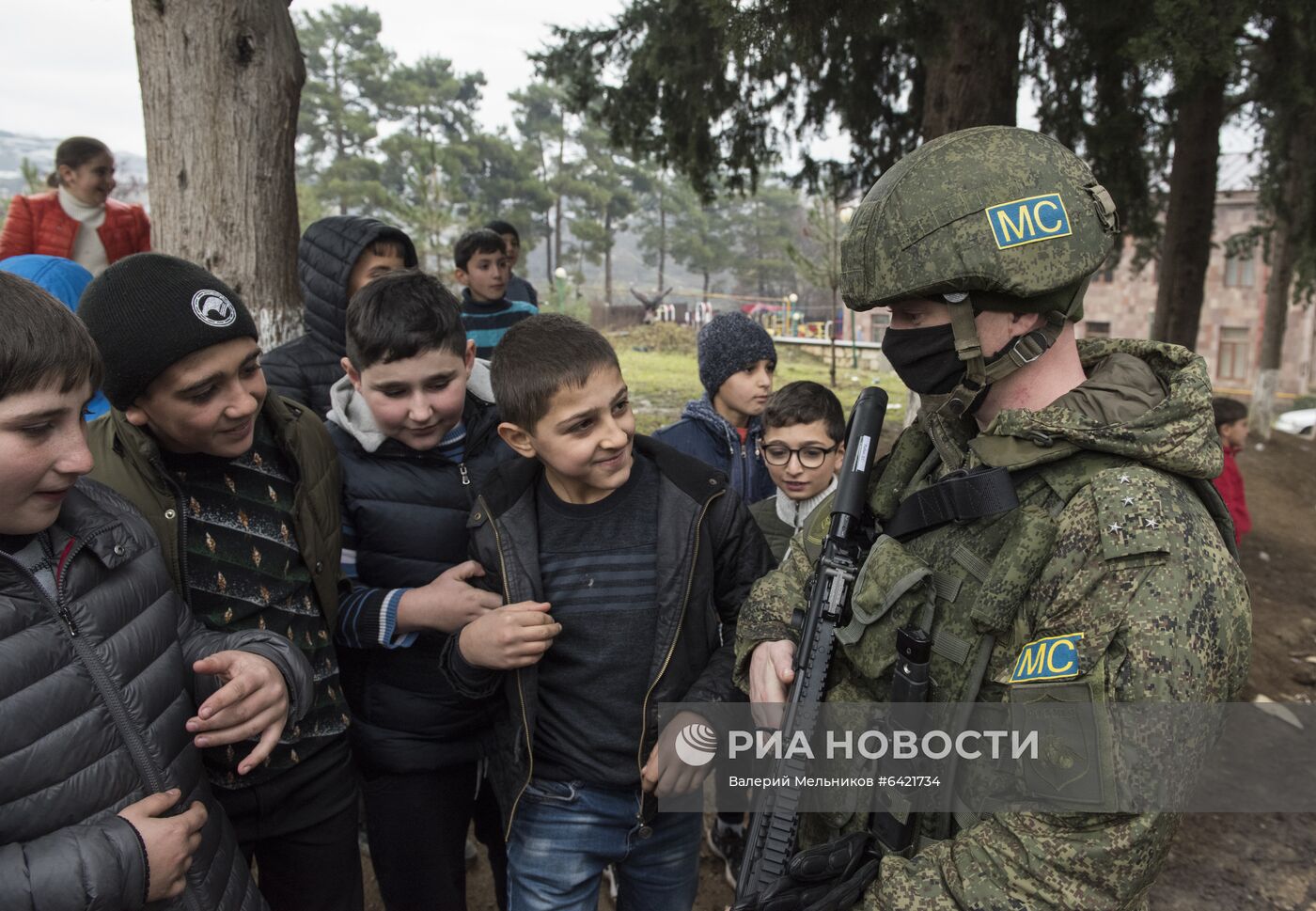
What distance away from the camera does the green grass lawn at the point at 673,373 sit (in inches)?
514

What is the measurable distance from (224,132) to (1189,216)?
25.4 feet

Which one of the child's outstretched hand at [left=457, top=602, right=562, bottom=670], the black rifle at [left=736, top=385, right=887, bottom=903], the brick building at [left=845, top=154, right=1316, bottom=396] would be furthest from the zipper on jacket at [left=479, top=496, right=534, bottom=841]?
the brick building at [left=845, top=154, right=1316, bottom=396]

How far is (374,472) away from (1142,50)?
11.3 ft

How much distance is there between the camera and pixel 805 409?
2.99 metres

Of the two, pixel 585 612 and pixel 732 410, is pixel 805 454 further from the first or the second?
pixel 585 612

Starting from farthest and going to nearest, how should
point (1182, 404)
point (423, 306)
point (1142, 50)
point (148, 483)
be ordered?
point (1142, 50) → point (423, 306) → point (148, 483) → point (1182, 404)

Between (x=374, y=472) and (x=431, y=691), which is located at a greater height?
(x=374, y=472)

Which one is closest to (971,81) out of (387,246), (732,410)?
(732,410)

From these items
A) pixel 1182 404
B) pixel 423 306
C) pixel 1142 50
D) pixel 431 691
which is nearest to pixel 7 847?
pixel 431 691

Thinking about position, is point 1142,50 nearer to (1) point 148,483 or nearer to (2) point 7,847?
(1) point 148,483

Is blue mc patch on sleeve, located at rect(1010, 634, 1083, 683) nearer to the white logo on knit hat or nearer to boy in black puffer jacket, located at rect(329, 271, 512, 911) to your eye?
boy in black puffer jacket, located at rect(329, 271, 512, 911)

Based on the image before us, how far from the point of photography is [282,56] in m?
3.64

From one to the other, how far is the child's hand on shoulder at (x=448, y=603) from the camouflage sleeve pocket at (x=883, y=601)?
0.83 meters

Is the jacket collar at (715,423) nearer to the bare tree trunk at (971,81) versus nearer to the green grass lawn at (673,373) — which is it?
the bare tree trunk at (971,81)
